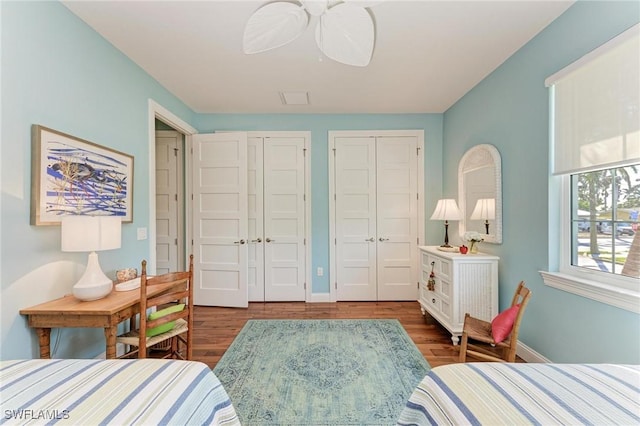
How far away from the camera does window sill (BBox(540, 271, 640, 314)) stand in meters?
1.39

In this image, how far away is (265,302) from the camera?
11.8 feet

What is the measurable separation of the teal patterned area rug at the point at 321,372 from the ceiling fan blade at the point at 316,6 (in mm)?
2295

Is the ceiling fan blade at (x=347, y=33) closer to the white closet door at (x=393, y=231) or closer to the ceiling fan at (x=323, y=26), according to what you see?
the ceiling fan at (x=323, y=26)

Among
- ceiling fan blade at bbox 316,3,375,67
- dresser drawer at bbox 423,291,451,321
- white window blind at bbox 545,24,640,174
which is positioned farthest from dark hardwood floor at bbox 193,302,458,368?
ceiling fan blade at bbox 316,3,375,67

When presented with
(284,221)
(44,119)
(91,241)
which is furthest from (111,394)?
(284,221)

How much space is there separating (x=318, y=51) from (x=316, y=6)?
0.87m

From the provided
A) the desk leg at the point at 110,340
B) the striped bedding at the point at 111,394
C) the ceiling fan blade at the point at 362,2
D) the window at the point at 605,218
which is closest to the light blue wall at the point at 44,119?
the desk leg at the point at 110,340

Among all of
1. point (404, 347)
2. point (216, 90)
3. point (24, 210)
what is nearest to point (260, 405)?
point (404, 347)

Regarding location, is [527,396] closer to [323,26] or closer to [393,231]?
[323,26]

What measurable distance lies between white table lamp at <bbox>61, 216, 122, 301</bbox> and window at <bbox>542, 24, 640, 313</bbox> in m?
2.99

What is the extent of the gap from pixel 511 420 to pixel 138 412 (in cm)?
103

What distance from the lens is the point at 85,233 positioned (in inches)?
59.7

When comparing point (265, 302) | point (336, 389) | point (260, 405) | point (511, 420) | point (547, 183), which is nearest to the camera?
point (511, 420)

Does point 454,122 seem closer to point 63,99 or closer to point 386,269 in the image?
point 386,269
